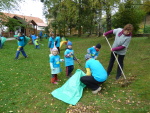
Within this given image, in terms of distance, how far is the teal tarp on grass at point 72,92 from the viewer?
406 cm

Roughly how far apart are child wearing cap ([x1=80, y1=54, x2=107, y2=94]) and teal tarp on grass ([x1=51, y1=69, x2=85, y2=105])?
0.67ft

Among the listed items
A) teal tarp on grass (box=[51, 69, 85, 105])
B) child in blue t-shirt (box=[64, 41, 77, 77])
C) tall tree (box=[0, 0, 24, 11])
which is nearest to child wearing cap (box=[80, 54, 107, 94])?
teal tarp on grass (box=[51, 69, 85, 105])

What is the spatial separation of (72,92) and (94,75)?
0.82 meters

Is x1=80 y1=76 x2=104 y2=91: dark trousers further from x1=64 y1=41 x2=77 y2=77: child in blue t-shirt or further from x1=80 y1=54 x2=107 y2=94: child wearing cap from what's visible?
x1=64 y1=41 x2=77 y2=77: child in blue t-shirt

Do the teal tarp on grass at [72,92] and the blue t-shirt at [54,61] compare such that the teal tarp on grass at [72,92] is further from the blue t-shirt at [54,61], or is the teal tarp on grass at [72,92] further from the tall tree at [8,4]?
the tall tree at [8,4]

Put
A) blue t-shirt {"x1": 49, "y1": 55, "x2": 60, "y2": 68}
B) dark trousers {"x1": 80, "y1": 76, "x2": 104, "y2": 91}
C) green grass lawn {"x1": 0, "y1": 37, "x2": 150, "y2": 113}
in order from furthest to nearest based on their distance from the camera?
blue t-shirt {"x1": 49, "y1": 55, "x2": 60, "y2": 68}, dark trousers {"x1": 80, "y1": 76, "x2": 104, "y2": 91}, green grass lawn {"x1": 0, "y1": 37, "x2": 150, "y2": 113}

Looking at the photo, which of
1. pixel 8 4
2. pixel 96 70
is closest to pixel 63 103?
pixel 96 70

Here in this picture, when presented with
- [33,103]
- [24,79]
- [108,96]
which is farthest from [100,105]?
[24,79]

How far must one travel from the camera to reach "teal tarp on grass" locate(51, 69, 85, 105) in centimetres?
406

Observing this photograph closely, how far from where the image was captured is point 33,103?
3.99 metres

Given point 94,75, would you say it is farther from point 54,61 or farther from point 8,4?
point 8,4

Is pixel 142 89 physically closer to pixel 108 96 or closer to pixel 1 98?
pixel 108 96

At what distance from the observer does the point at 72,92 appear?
4289mm

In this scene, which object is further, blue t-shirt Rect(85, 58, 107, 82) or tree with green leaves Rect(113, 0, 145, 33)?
tree with green leaves Rect(113, 0, 145, 33)
